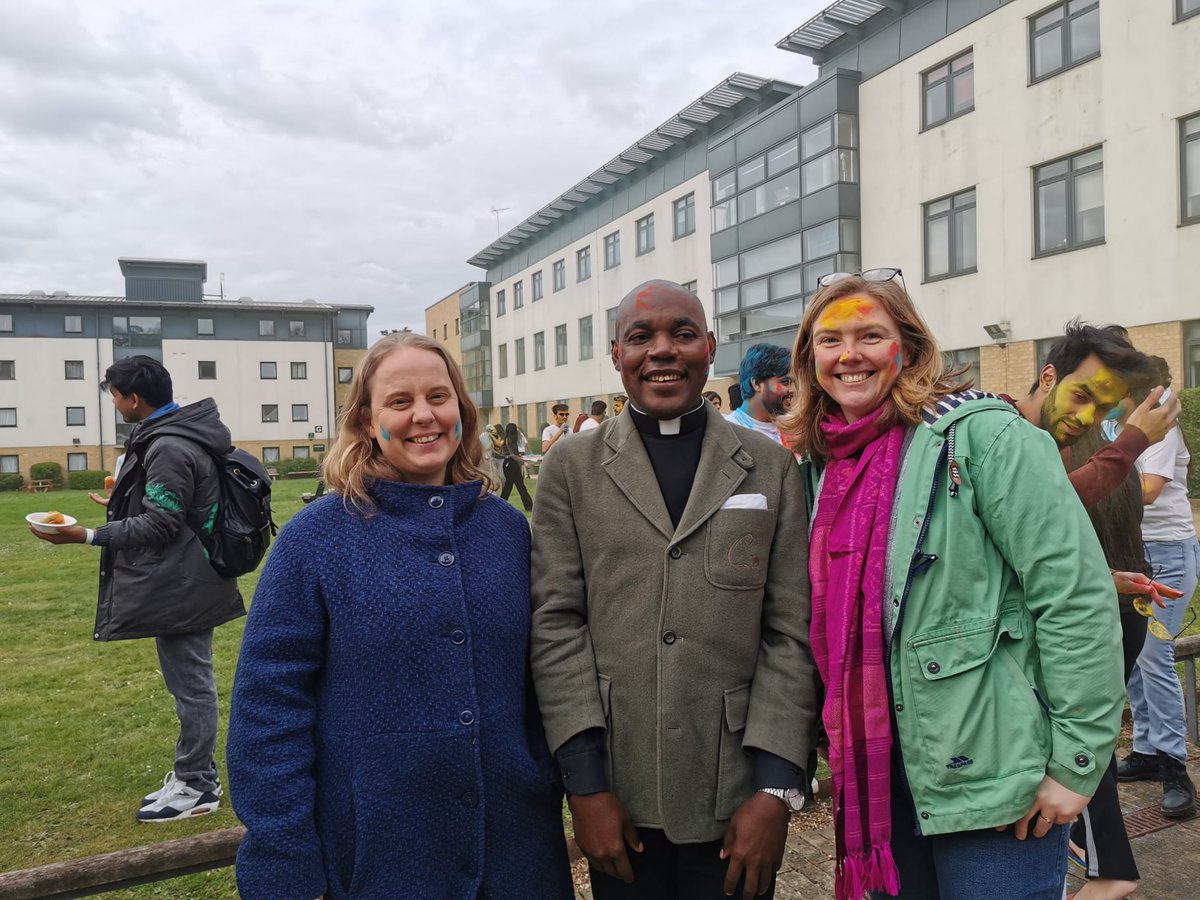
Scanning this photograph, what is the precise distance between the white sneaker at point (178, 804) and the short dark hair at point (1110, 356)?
452 cm

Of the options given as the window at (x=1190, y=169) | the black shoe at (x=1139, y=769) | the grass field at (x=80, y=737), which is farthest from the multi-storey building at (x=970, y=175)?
the black shoe at (x=1139, y=769)

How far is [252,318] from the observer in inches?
2099

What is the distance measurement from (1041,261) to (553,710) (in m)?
18.8

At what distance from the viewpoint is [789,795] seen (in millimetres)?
1990

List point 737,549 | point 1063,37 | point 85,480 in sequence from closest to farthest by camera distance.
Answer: point 737,549, point 1063,37, point 85,480

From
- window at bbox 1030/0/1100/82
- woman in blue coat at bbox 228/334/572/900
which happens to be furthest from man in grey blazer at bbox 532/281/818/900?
window at bbox 1030/0/1100/82

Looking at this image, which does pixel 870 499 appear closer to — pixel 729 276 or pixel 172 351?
pixel 729 276

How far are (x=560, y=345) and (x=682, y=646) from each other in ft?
129

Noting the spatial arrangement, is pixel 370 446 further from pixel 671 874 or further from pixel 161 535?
pixel 161 535

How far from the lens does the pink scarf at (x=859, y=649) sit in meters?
1.93

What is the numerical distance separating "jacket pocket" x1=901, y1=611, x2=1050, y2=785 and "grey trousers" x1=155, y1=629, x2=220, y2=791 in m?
3.76

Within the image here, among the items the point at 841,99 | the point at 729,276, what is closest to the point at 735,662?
the point at 841,99

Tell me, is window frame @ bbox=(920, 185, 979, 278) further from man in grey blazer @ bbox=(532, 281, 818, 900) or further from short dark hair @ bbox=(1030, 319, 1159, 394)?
man in grey blazer @ bbox=(532, 281, 818, 900)

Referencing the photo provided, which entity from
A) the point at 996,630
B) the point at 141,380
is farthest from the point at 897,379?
the point at 141,380
